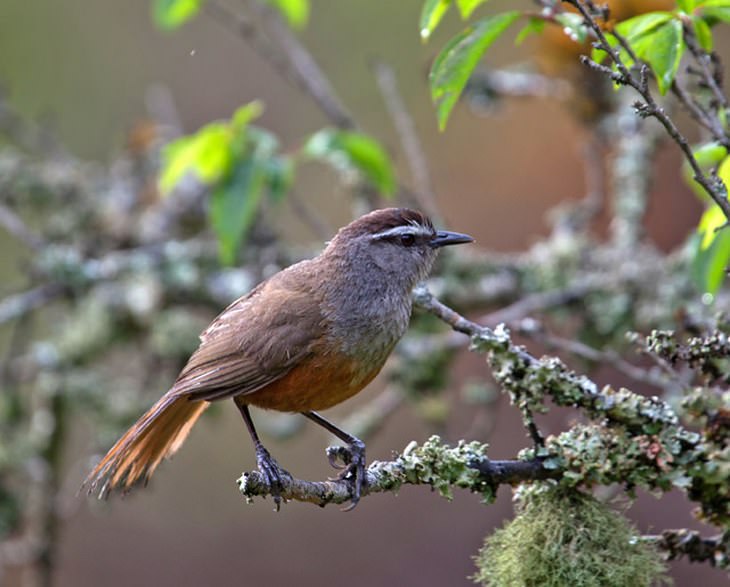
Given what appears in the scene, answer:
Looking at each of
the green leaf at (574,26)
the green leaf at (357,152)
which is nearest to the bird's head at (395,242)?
the green leaf at (357,152)

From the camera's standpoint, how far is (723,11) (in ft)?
9.11

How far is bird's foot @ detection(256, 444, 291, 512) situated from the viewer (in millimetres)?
2740

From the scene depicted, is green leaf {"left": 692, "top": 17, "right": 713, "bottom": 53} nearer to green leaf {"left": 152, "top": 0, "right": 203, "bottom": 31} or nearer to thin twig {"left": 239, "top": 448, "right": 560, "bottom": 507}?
thin twig {"left": 239, "top": 448, "right": 560, "bottom": 507}

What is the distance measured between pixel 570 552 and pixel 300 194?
6.78 metres

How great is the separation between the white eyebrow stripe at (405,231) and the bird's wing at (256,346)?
473mm

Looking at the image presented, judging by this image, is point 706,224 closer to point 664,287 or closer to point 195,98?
point 664,287

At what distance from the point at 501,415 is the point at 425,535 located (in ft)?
3.16

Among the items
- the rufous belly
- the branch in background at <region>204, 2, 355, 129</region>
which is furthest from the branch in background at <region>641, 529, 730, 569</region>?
the branch in background at <region>204, 2, 355, 129</region>

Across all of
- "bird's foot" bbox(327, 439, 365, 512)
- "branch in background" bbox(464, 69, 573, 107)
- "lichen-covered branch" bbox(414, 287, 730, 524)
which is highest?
"branch in background" bbox(464, 69, 573, 107)

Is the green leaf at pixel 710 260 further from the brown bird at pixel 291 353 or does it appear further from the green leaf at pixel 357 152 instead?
the green leaf at pixel 357 152

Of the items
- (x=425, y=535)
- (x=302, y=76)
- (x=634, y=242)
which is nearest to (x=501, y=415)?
(x=425, y=535)

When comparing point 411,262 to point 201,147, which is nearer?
point 411,262

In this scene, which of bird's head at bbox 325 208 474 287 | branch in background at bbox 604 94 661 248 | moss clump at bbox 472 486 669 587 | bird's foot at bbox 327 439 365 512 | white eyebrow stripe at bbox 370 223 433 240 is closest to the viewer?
moss clump at bbox 472 486 669 587

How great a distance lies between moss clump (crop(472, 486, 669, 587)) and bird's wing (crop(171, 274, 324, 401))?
107 cm
